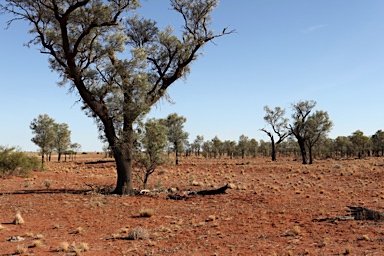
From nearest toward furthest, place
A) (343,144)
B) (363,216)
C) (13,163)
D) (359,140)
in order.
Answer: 1. (363,216)
2. (13,163)
3. (359,140)
4. (343,144)

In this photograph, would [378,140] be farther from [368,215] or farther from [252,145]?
[368,215]

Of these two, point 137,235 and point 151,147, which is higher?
point 151,147

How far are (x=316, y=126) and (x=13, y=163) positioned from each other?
50051mm

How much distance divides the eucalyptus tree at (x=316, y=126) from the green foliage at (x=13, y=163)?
4698 centimetres

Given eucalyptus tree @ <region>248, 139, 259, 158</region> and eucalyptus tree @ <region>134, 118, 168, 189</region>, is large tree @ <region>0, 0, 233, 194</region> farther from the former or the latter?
eucalyptus tree @ <region>248, 139, 259, 158</region>

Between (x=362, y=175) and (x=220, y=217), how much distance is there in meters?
24.3

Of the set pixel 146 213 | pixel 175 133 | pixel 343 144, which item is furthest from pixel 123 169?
pixel 343 144

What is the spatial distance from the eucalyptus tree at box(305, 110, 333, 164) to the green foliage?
4698 centimetres

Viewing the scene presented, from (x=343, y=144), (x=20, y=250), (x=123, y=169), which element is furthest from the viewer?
(x=343, y=144)

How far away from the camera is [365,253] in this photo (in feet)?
27.7

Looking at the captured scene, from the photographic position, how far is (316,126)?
57.1 meters

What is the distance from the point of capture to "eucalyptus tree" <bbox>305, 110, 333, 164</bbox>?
56.7m

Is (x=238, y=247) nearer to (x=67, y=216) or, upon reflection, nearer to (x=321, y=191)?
(x=67, y=216)

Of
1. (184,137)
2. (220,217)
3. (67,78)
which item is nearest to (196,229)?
(220,217)
